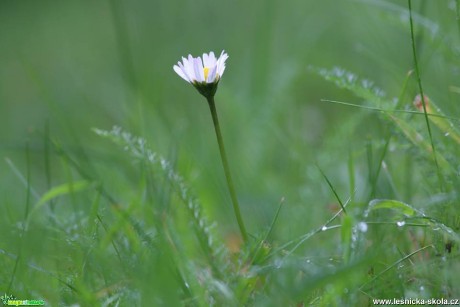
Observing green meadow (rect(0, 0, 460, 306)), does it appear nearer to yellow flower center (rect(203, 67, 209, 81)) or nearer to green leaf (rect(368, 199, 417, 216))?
green leaf (rect(368, 199, 417, 216))

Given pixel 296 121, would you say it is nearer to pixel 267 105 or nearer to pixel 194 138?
pixel 267 105

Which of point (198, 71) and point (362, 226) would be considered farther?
point (198, 71)

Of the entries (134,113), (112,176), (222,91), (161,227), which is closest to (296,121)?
(222,91)

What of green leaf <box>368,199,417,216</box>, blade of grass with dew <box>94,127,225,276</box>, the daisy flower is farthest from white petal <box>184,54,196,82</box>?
green leaf <box>368,199,417,216</box>

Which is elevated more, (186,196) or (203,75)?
(203,75)

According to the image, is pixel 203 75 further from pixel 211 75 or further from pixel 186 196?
pixel 186 196

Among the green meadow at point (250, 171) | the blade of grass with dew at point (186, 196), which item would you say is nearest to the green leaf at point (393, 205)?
the green meadow at point (250, 171)

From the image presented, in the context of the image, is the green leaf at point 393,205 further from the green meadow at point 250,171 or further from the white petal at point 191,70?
the white petal at point 191,70

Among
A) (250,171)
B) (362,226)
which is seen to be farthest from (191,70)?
(250,171)

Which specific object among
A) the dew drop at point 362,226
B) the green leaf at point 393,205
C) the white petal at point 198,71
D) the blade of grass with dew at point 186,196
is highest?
the white petal at point 198,71
